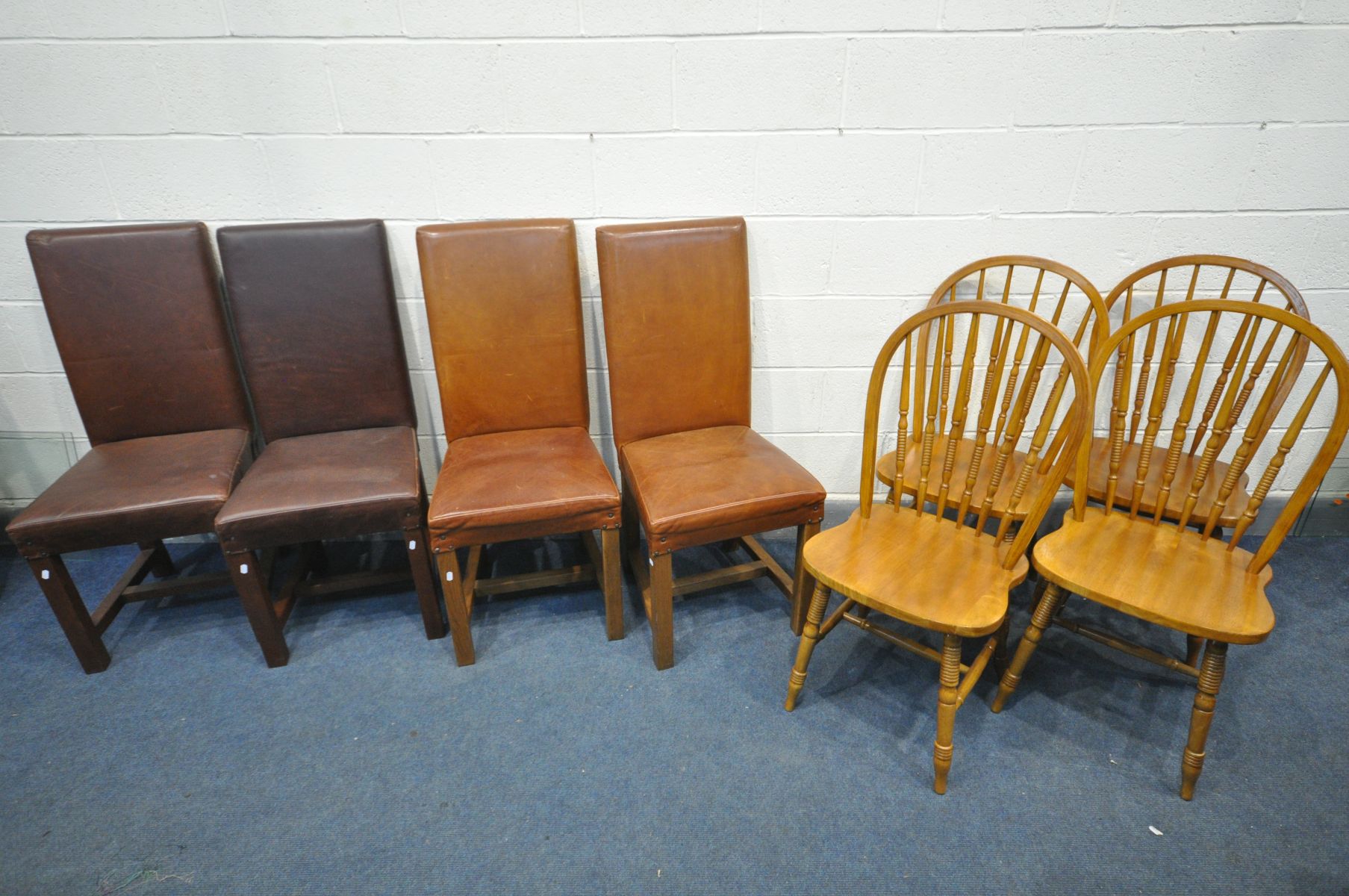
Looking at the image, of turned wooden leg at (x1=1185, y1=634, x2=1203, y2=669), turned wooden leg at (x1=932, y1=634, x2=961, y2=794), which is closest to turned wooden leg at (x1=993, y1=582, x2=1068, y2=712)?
turned wooden leg at (x1=932, y1=634, x2=961, y2=794)

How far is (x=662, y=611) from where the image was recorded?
179 cm

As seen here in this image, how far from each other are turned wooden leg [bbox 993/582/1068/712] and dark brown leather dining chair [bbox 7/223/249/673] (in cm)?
190

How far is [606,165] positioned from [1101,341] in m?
1.35

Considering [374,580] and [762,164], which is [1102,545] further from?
[374,580]

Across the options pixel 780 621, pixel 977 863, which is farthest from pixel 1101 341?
pixel 977 863

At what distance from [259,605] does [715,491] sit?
116cm

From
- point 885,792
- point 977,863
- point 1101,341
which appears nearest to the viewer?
point 977,863

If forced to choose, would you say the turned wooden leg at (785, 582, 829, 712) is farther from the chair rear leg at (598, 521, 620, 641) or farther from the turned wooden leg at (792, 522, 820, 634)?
the chair rear leg at (598, 521, 620, 641)

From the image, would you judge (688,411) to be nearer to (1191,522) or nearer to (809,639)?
(809,639)

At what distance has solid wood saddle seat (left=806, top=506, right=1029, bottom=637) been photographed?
1405mm

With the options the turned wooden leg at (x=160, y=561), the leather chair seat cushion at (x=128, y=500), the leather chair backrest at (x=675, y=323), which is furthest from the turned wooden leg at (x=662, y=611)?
the turned wooden leg at (x=160, y=561)

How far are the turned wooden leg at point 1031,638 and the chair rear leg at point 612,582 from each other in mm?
946

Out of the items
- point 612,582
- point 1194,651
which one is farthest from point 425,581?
point 1194,651

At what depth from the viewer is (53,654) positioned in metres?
1.92
